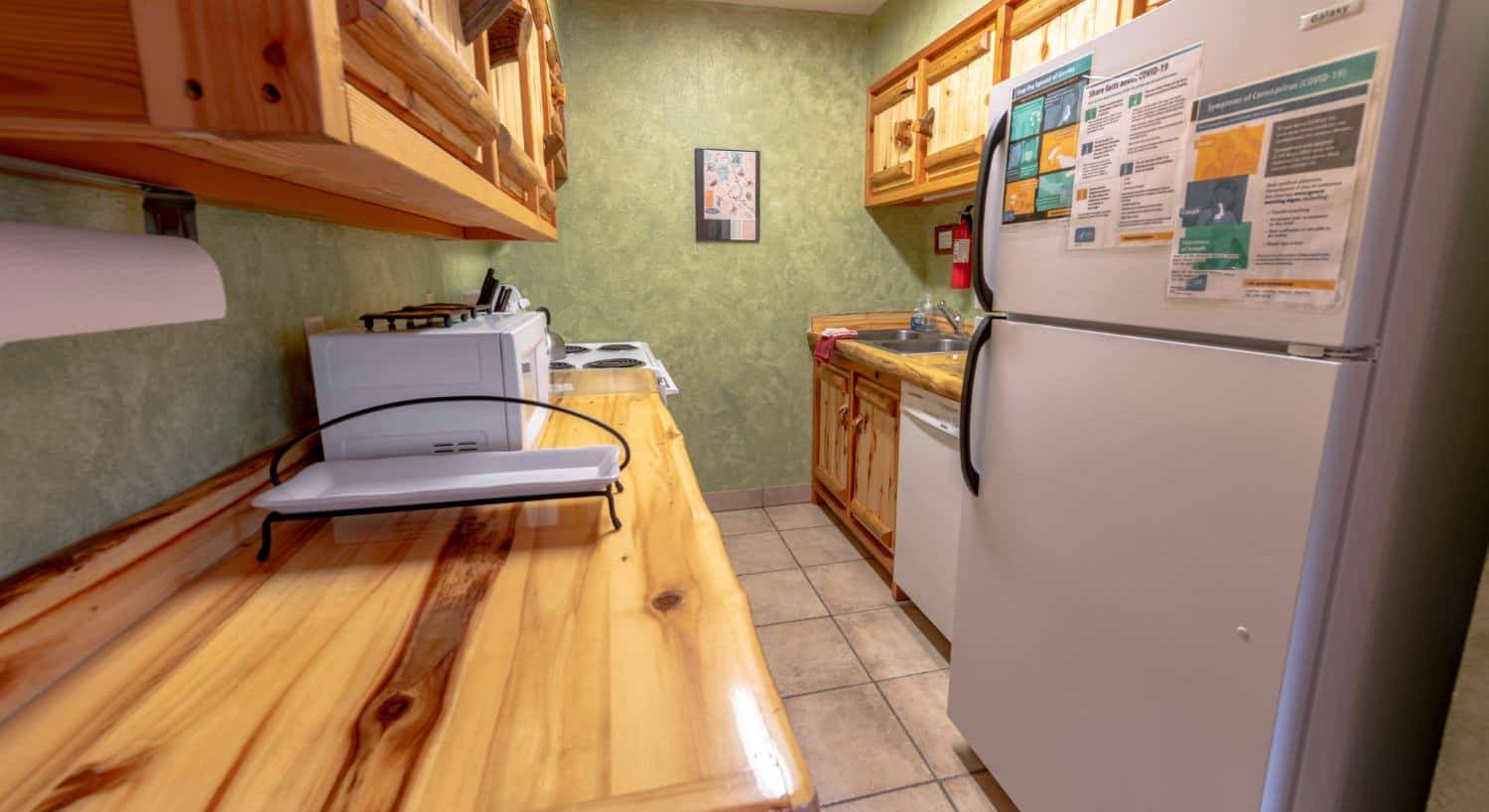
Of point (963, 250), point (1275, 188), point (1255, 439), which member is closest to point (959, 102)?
point (963, 250)

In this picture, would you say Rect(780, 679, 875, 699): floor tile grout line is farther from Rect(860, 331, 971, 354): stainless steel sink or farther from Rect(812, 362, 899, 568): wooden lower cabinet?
Rect(860, 331, 971, 354): stainless steel sink

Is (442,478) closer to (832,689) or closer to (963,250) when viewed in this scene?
(832,689)

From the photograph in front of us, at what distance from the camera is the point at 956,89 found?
238 centimetres

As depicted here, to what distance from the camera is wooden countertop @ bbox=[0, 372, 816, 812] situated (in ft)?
1.49

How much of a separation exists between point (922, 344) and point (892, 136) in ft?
3.28

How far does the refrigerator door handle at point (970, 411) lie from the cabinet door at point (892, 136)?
1.54m

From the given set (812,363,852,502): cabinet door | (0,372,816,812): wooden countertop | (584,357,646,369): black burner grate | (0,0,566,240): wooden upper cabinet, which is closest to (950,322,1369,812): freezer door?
(0,372,816,812): wooden countertop

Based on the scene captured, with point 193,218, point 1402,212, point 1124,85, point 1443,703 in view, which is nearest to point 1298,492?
point 1402,212

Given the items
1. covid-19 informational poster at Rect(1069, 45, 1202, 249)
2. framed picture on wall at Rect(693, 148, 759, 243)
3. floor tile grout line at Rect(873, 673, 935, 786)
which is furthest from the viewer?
framed picture on wall at Rect(693, 148, 759, 243)

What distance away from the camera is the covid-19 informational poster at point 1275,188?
761 millimetres

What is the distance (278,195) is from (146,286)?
1.01 ft

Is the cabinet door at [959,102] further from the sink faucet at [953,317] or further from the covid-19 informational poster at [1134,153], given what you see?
the covid-19 informational poster at [1134,153]

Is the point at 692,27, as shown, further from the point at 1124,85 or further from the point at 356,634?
the point at 356,634

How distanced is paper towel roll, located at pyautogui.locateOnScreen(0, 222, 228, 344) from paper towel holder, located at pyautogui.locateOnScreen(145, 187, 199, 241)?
16cm
